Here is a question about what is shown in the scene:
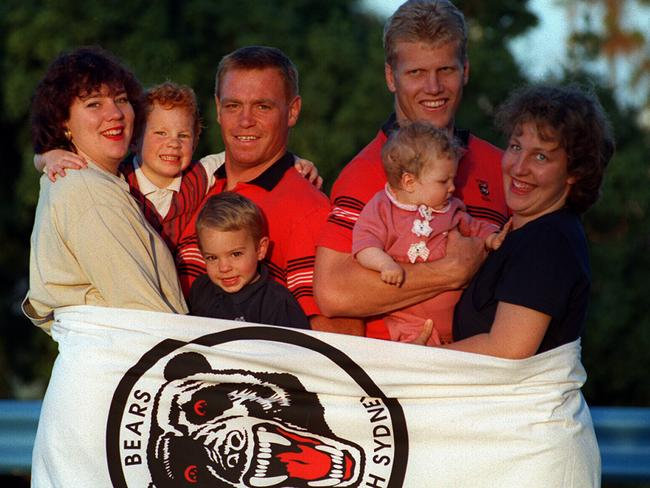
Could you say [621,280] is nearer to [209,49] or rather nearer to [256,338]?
[209,49]

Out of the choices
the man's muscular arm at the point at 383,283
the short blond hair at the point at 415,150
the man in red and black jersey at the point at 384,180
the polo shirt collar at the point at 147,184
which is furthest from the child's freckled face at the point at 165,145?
the short blond hair at the point at 415,150

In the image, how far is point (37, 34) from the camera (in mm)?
9523

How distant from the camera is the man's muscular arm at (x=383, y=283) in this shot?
384 centimetres

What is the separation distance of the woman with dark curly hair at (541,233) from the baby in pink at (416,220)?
0.18 metres

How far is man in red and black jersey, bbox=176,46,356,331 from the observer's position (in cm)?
414

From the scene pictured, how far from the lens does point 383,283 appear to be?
3865 mm

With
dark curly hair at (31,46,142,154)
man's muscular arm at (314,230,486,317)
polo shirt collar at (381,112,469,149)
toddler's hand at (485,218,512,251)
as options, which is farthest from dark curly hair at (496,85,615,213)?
dark curly hair at (31,46,142,154)

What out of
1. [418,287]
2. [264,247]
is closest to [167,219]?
[264,247]

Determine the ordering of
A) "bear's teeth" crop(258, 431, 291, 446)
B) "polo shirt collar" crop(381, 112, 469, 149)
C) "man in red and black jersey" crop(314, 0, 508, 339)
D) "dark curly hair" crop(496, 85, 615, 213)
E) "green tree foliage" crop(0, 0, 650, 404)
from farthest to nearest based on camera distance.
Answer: "green tree foliage" crop(0, 0, 650, 404)
"polo shirt collar" crop(381, 112, 469, 149)
"man in red and black jersey" crop(314, 0, 508, 339)
"bear's teeth" crop(258, 431, 291, 446)
"dark curly hair" crop(496, 85, 615, 213)

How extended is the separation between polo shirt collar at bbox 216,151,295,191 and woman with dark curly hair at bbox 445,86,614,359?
0.94 m

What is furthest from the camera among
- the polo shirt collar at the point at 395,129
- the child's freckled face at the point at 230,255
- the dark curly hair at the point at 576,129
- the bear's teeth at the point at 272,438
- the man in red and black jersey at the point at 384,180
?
the polo shirt collar at the point at 395,129

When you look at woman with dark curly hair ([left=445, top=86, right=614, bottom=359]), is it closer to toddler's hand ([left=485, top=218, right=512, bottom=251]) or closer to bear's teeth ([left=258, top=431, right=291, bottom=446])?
toddler's hand ([left=485, top=218, right=512, bottom=251])

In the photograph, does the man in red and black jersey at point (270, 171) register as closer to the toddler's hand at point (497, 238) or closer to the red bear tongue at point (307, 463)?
the red bear tongue at point (307, 463)

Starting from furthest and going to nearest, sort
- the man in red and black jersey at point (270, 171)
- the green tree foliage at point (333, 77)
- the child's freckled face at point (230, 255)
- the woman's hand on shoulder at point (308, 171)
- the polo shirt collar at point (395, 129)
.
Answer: the green tree foliage at point (333, 77) < the woman's hand on shoulder at point (308, 171) < the polo shirt collar at point (395, 129) < the man in red and black jersey at point (270, 171) < the child's freckled face at point (230, 255)
